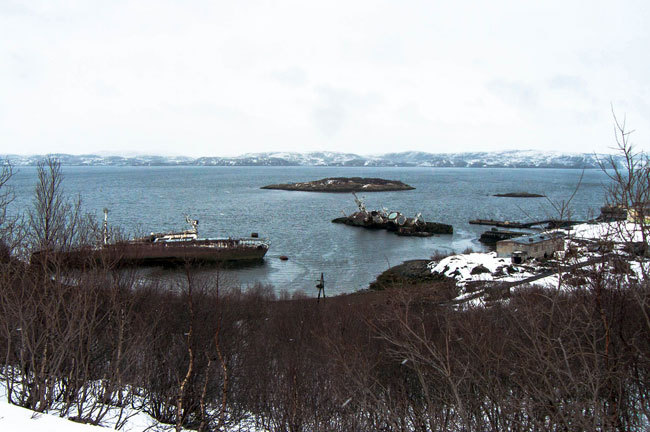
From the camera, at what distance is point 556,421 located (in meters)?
6.10

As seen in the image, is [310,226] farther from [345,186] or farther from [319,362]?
[345,186]

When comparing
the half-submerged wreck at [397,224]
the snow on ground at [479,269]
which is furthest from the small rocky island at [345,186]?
the snow on ground at [479,269]

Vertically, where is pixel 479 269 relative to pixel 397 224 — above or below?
above

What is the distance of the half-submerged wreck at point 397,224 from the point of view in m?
44.4

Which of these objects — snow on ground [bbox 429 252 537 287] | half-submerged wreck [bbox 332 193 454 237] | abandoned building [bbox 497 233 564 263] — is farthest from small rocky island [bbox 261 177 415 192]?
snow on ground [bbox 429 252 537 287]

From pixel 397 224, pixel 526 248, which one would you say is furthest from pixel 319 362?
pixel 397 224

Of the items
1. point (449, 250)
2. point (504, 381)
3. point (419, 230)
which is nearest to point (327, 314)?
point (504, 381)

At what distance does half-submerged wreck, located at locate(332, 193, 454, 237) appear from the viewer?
4444 centimetres

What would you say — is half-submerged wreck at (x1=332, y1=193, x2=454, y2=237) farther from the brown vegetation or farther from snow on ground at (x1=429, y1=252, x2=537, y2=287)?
the brown vegetation

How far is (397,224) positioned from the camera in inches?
1852

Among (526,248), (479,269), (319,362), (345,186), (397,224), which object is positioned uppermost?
(345,186)

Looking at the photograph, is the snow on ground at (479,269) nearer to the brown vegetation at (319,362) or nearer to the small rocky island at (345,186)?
the brown vegetation at (319,362)

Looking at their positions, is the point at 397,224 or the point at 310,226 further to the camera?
the point at 310,226

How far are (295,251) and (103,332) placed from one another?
2422 cm
